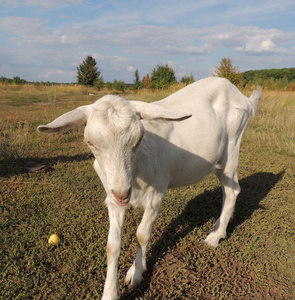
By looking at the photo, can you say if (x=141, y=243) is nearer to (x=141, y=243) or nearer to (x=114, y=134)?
(x=141, y=243)

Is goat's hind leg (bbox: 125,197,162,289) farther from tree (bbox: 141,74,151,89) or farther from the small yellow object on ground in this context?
tree (bbox: 141,74,151,89)

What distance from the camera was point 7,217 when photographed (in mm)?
3797

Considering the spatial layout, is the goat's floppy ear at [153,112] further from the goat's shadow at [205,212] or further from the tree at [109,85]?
the tree at [109,85]

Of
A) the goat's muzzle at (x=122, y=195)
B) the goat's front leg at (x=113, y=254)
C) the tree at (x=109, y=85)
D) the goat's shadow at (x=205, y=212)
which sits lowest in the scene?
the tree at (x=109, y=85)

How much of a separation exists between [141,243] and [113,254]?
0.34m

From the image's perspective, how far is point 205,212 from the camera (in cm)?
448

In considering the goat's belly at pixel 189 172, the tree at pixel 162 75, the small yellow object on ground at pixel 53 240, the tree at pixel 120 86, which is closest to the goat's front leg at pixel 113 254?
the goat's belly at pixel 189 172

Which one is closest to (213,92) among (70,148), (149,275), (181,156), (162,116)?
(181,156)

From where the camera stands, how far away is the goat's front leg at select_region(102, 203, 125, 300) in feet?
8.22

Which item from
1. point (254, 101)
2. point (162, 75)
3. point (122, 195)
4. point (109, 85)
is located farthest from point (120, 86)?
point (122, 195)

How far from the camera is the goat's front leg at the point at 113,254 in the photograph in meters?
2.51

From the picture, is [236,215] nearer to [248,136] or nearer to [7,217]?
[7,217]

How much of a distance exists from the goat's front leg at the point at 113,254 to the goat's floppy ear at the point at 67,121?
0.93 metres

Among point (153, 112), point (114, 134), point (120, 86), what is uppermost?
point (153, 112)
